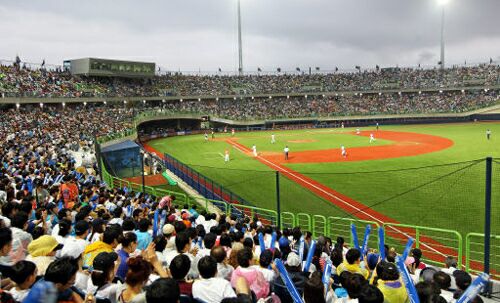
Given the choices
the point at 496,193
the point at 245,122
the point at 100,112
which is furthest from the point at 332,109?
the point at 496,193

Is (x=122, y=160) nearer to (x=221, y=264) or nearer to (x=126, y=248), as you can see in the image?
(x=126, y=248)

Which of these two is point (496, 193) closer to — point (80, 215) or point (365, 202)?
point (365, 202)

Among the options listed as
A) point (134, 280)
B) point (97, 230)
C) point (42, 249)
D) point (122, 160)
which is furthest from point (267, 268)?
point (122, 160)

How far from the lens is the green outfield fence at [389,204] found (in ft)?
40.2

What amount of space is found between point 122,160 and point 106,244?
766 inches

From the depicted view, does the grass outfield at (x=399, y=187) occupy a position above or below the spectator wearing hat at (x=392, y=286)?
below

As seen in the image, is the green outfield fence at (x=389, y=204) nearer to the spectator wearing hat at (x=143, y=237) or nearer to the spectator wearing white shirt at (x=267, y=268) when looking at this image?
the spectator wearing hat at (x=143, y=237)

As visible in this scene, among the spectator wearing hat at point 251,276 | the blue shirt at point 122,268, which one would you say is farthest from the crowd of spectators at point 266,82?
the spectator wearing hat at point 251,276

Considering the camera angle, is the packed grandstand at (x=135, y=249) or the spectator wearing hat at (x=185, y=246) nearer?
the packed grandstand at (x=135, y=249)

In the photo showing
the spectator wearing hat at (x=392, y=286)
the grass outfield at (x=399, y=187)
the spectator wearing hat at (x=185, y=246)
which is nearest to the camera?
the spectator wearing hat at (x=392, y=286)

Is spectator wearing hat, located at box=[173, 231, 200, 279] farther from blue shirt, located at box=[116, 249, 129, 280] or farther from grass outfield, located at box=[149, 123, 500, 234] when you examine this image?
grass outfield, located at box=[149, 123, 500, 234]

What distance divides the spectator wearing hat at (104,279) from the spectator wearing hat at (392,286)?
10.6 ft

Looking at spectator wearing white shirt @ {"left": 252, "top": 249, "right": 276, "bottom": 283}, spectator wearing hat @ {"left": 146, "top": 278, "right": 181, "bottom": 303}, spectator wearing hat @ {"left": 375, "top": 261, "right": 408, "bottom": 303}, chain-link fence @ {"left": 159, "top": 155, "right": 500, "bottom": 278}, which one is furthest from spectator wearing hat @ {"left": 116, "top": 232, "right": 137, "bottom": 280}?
chain-link fence @ {"left": 159, "top": 155, "right": 500, "bottom": 278}

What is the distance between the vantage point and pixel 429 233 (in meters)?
13.6
